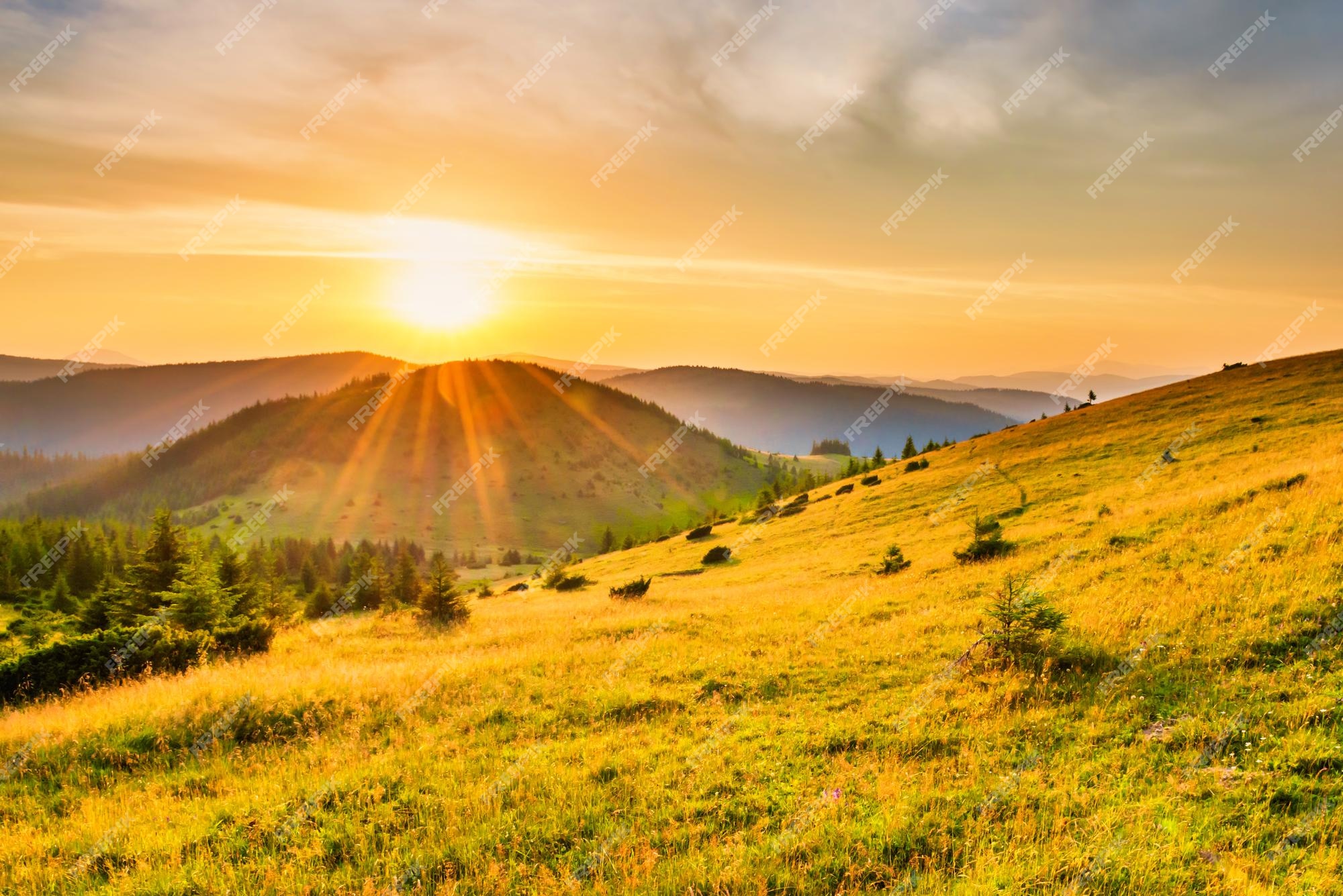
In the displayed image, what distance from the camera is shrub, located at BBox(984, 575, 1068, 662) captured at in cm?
1146

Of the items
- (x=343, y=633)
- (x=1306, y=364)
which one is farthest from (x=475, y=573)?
(x=1306, y=364)

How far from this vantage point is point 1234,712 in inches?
328

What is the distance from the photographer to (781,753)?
900 cm

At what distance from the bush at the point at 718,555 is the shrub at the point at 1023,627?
105ft

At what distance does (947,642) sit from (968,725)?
14.0ft

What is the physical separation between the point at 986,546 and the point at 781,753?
1699cm

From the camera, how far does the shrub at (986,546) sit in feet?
72.8

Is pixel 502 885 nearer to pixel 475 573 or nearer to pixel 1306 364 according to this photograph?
pixel 1306 364
